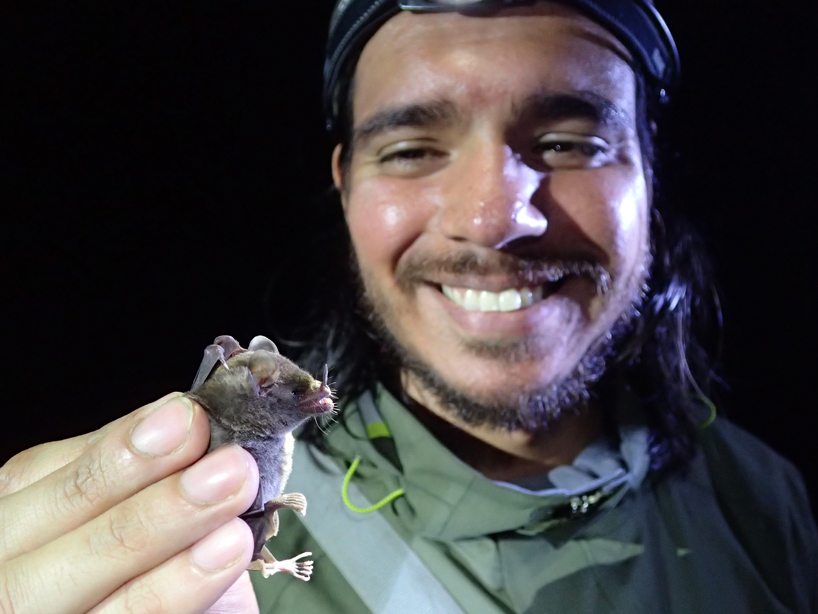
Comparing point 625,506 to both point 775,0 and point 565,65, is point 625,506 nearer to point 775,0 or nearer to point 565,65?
point 565,65

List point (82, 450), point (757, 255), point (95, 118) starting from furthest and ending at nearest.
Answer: point (757, 255) → point (95, 118) → point (82, 450)

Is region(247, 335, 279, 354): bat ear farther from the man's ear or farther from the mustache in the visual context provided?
the man's ear

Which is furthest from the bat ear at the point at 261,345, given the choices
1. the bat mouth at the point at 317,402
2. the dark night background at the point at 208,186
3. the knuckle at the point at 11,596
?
the dark night background at the point at 208,186

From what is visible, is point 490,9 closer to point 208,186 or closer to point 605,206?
point 605,206

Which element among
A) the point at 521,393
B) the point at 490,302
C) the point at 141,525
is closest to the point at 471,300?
the point at 490,302

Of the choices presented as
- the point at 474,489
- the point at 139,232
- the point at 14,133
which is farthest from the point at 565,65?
the point at 14,133

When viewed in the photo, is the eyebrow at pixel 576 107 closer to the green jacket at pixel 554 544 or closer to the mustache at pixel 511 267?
the mustache at pixel 511 267
